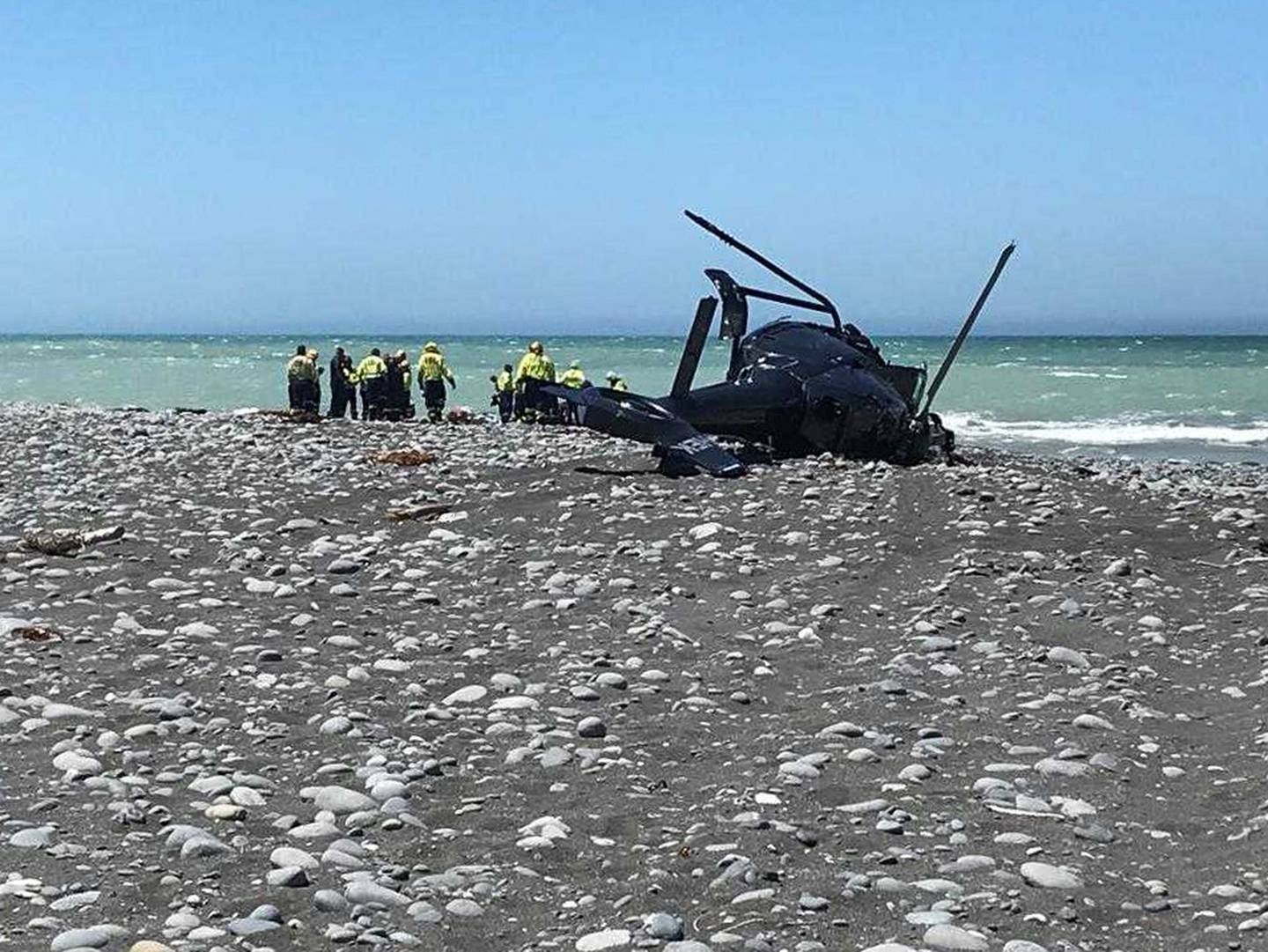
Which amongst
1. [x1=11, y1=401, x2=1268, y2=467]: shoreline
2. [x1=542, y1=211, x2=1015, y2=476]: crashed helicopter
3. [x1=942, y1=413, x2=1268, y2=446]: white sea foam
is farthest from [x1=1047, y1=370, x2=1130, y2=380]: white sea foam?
[x1=542, y1=211, x2=1015, y2=476]: crashed helicopter

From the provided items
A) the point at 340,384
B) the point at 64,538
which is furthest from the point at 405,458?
the point at 340,384

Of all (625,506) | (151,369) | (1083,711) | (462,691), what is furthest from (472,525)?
(151,369)

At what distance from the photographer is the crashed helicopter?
18.7 metres

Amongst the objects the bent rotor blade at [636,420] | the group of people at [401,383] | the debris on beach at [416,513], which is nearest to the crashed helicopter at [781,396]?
the bent rotor blade at [636,420]

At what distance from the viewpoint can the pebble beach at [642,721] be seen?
5.51 meters

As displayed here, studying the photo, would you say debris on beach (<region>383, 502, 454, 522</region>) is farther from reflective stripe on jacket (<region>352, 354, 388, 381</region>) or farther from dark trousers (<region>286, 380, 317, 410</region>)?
reflective stripe on jacket (<region>352, 354, 388, 381</region>)

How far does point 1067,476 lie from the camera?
58.9ft

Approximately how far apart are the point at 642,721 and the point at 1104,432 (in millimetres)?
39649

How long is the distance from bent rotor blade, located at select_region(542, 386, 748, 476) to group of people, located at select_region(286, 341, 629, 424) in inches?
424

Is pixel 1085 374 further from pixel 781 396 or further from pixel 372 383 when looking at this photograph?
pixel 781 396

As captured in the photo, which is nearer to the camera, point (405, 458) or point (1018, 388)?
point (405, 458)

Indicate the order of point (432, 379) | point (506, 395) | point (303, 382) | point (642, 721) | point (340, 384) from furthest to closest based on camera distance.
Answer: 1. point (506, 395)
2. point (340, 384)
3. point (432, 379)
4. point (303, 382)
5. point (642, 721)

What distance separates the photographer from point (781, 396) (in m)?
20.0

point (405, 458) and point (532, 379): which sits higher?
point (532, 379)
